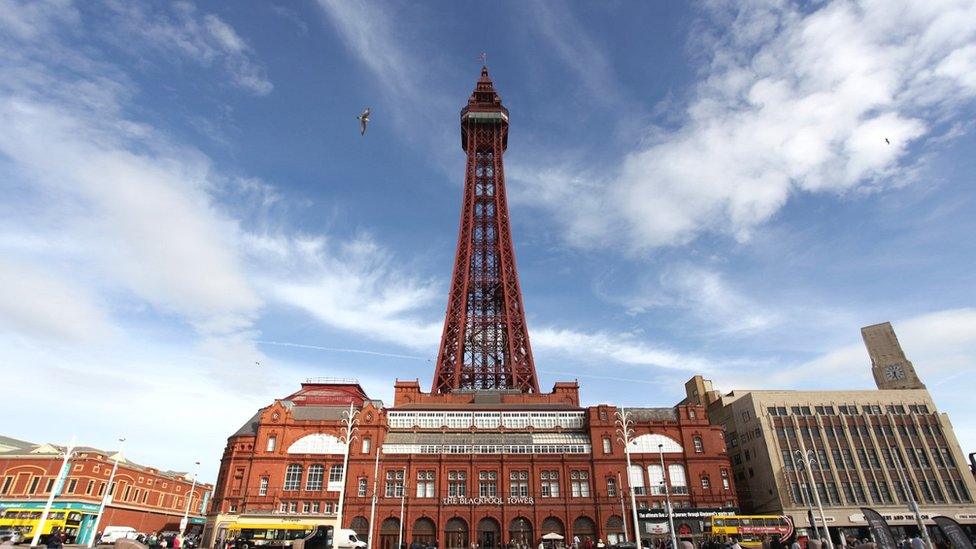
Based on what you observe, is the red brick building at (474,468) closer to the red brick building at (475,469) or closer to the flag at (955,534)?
the red brick building at (475,469)

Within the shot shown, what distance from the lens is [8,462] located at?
190ft

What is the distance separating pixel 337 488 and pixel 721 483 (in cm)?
3572

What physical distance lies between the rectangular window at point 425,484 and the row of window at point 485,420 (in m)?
5.04

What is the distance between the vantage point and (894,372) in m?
70.5

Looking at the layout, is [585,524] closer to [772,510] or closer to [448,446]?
[448,446]

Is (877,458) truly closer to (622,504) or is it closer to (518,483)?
(622,504)

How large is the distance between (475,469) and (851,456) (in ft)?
130

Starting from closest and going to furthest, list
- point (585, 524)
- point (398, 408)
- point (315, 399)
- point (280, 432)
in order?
point (585, 524) < point (280, 432) < point (398, 408) < point (315, 399)

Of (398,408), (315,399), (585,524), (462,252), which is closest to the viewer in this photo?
(585,524)

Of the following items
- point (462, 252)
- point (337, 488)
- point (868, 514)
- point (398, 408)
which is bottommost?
point (868, 514)

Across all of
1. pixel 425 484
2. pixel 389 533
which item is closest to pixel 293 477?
pixel 389 533

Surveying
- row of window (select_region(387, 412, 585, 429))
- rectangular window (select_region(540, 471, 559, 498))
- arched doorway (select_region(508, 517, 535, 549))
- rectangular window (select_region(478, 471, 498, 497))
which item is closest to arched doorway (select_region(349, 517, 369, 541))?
row of window (select_region(387, 412, 585, 429))

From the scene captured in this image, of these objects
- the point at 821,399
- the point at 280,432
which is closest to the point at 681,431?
the point at 821,399

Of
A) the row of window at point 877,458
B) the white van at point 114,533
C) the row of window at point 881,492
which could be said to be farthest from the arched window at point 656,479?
the white van at point 114,533
